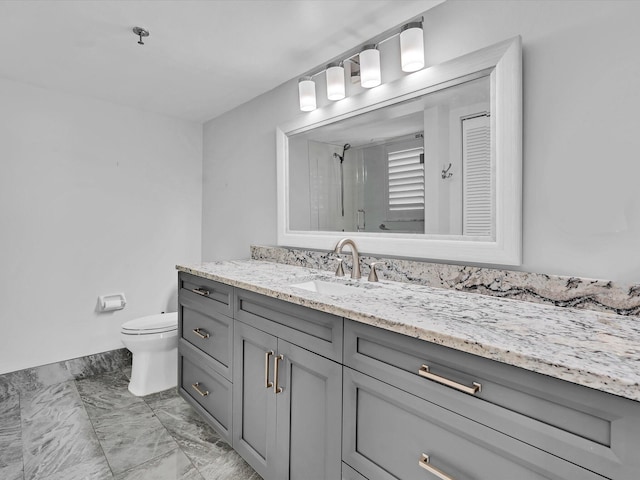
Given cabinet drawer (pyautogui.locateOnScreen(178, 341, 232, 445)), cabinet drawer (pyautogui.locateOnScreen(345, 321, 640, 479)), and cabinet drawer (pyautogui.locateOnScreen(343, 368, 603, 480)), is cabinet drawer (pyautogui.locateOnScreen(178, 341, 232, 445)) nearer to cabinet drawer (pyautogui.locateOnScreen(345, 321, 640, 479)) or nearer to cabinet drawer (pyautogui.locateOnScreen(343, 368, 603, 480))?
cabinet drawer (pyautogui.locateOnScreen(343, 368, 603, 480))

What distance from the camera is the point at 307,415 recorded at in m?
1.30

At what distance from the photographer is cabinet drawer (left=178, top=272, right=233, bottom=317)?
69.7 inches

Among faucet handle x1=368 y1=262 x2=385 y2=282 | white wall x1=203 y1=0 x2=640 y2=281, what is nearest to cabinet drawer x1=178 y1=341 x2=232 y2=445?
faucet handle x1=368 y1=262 x2=385 y2=282

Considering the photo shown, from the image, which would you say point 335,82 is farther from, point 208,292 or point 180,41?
point 208,292

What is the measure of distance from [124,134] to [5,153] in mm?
777

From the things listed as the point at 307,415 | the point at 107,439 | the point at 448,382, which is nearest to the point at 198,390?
the point at 107,439

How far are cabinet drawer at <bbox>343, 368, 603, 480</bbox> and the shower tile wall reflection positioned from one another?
2.77 feet

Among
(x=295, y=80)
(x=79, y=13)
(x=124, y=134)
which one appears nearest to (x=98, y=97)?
(x=124, y=134)

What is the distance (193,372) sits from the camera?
2109mm

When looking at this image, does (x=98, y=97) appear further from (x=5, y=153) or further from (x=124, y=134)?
(x=5, y=153)

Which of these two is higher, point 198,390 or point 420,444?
point 420,444

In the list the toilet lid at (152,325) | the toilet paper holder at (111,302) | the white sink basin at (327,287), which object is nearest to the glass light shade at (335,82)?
the white sink basin at (327,287)

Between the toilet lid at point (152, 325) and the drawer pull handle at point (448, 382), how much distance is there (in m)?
1.97

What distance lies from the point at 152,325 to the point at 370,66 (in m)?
2.16
